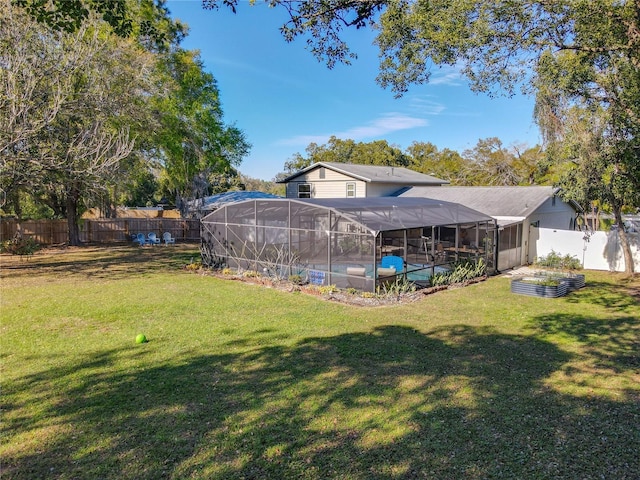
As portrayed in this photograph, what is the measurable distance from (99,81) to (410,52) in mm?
12516

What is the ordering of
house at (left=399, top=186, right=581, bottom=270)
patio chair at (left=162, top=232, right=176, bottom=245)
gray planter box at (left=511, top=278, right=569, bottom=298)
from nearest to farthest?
1. gray planter box at (left=511, top=278, right=569, bottom=298)
2. house at (left=399, top=186, right=581, bottom=270)
3. patio chair at (left=162, top=232, right=176, bottom=245)

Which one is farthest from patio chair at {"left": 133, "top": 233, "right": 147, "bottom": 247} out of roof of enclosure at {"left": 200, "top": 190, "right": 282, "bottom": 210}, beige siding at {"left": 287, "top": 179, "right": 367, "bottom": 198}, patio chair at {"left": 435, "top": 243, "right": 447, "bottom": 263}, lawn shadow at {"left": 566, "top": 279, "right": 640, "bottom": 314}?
lawn shadow at {"left": 566, "top": 279, "right": 640, "bottom": 314}

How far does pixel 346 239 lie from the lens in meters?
11.9

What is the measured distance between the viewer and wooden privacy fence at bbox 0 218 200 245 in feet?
69.9

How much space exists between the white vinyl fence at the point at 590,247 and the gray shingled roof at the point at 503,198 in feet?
3.71

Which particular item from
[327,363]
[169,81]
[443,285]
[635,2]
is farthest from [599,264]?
[169,81]

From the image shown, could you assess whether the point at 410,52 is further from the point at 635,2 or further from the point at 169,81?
the point at 169,81

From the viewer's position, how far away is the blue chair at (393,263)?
38.5ft

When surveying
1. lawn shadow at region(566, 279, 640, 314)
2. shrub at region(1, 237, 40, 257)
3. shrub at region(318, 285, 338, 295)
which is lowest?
lawn shadow at region(566, 279, 640, 314)

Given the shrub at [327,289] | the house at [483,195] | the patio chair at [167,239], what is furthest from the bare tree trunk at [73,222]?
the shrub at [327,289]

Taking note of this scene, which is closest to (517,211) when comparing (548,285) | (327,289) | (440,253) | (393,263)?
(440,253)

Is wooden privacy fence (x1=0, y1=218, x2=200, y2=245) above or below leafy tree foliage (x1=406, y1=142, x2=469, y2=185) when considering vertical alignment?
below

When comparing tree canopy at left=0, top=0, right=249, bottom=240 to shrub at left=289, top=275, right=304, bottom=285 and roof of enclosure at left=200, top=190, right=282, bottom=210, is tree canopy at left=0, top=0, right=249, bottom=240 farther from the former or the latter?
shrub at left=289, top=275, right=304, bottom=285

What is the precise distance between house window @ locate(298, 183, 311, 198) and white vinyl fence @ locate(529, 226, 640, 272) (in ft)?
40.6
